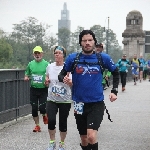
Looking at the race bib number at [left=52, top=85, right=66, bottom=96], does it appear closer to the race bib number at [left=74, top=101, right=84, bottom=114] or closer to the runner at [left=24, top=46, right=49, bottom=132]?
the race bib number at [left=74, top=101, right=84, bottom=114]

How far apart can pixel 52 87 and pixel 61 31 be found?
149m

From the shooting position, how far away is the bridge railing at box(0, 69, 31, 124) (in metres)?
9.99

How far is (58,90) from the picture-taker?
7406 mm

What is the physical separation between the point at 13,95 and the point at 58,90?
3.43m

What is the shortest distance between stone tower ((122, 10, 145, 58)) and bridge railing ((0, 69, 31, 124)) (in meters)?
45.6

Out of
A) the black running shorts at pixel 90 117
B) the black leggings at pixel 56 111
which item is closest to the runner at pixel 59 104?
the black leggings at pixel 56 111

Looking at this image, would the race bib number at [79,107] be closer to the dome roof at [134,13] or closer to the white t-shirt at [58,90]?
the white t-shirt at [58,90]

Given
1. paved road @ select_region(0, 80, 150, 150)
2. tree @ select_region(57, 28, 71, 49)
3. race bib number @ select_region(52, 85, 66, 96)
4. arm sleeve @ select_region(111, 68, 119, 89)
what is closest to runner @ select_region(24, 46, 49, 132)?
paved road @ select_region(0, 80, 150, 150)

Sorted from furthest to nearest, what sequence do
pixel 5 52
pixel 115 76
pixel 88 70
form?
pixel 5 52
pixel 115 76
pixel 88 70

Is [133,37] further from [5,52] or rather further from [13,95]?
[5,52]

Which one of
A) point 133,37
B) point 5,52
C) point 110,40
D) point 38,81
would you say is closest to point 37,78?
point 38,81

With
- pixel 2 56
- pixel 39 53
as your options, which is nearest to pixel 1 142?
pixel 39 53

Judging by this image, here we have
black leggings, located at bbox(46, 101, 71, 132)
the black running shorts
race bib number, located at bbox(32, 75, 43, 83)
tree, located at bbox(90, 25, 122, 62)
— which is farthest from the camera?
tree, located at bbox(90, 25, 122, 62)

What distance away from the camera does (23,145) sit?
7758 millimetres
